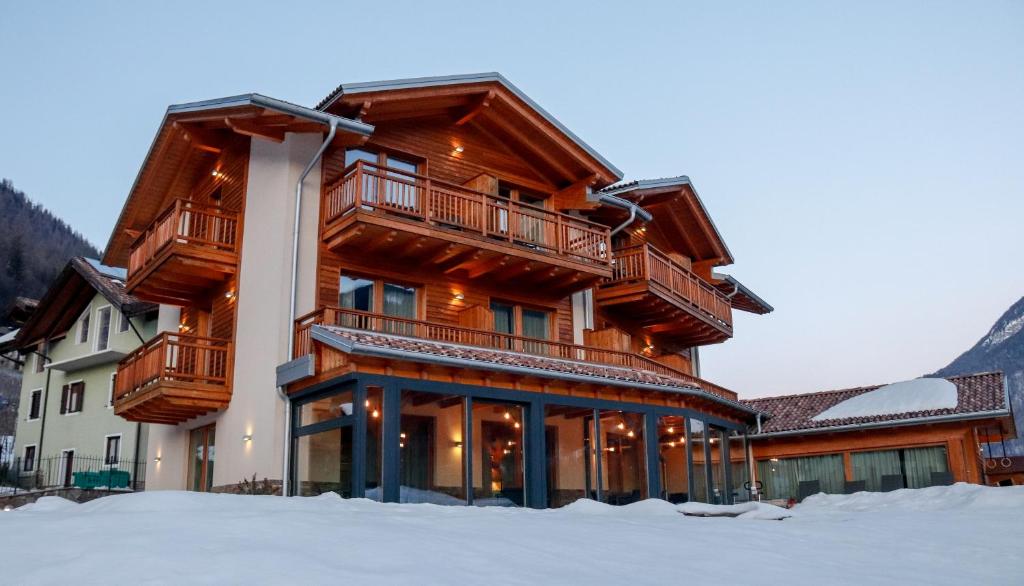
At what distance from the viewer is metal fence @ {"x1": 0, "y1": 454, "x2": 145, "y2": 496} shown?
27.7 metres

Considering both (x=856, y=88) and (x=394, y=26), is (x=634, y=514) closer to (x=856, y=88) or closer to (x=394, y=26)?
(x=856, y=88)

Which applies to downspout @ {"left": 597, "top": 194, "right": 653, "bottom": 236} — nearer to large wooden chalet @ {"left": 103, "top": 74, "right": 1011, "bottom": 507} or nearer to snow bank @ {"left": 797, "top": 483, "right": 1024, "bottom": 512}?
large wooden chalet @ {"left": 103, "top": 74, "right": 1011, "bottom": 507}

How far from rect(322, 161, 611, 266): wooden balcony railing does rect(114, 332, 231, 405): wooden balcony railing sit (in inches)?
131

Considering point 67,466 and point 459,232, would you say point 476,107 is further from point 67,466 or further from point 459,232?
point 67,466

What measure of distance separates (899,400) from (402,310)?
1347 centimetres

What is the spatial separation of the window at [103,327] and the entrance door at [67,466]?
4.03 m

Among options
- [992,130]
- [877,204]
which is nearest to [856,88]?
[992,130]

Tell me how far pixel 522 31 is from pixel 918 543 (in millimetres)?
38883

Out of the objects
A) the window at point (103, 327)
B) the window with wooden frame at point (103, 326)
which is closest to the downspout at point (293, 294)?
the window with wooden frame at point (103, 326)

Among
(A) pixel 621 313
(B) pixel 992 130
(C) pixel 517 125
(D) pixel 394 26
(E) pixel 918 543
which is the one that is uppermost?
(D) pixel 394 26

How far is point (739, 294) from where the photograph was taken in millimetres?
29656

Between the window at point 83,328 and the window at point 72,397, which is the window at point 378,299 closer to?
the window at point 83,328

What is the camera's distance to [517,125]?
20531 millimetres

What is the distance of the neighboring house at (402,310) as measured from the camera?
15.5m
